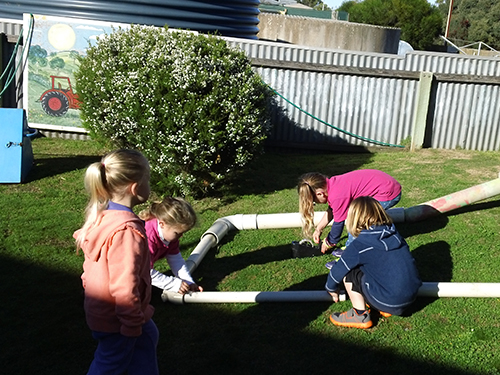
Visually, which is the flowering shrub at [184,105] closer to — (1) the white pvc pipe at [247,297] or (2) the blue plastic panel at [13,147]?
(2) the blue plastic panel at [13,147]

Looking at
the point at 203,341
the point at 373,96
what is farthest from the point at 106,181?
the point at 373,96

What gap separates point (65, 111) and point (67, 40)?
1.34 m

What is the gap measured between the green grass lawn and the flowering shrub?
0.68 m

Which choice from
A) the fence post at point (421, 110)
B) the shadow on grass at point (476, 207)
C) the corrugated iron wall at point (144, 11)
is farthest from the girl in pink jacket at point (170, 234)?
the corrugated iron wall at point (144, 11)

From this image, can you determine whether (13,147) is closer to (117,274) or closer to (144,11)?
(144,11)

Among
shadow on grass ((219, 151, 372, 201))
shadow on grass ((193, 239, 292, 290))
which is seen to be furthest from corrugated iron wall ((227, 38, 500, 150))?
shadow on grass ((193, 239, 292, 290))

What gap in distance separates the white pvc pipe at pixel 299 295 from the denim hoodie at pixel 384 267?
1.50 ft

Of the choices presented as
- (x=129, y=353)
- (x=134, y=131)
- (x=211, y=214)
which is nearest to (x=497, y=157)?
(x=211, y=214)

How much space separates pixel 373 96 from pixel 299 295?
713 centimetres

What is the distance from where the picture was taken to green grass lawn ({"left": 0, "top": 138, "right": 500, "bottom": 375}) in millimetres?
3988

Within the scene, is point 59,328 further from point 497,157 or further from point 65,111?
point 497,157

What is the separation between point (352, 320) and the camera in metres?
4.40

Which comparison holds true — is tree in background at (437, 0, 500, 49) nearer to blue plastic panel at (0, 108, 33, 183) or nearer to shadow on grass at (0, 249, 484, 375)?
blue plastic panel at (0, 108, 33, 183)

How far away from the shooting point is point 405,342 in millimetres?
4188
